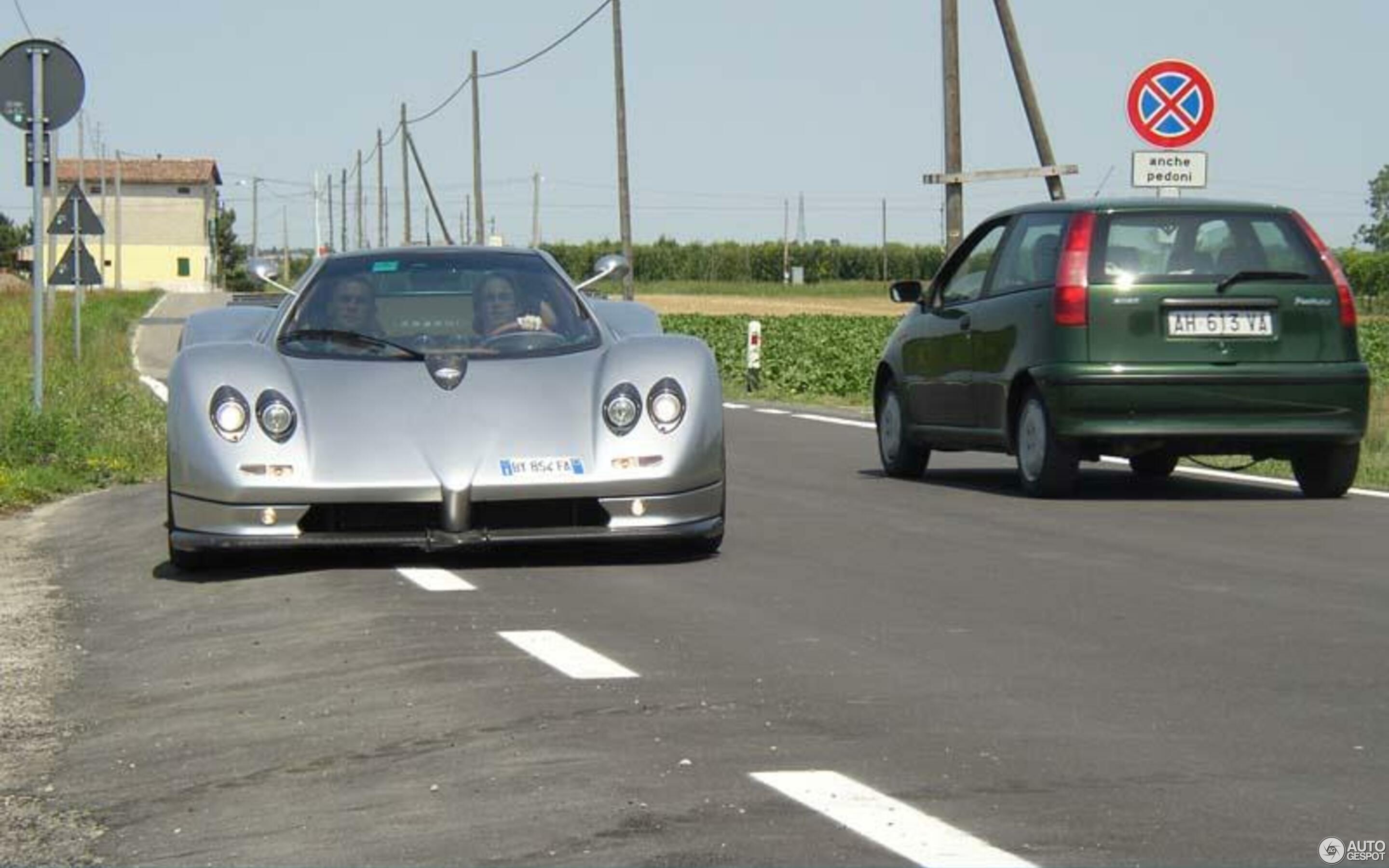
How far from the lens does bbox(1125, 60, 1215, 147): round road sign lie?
18.2 metres

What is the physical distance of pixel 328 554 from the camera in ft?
32.7

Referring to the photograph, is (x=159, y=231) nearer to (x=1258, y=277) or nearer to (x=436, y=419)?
(x=1258, y=277)

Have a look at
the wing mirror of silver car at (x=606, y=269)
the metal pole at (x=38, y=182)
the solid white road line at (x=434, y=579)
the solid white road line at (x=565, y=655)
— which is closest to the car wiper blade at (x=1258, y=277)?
the wing mirror of silver car at (x=606, y=269)

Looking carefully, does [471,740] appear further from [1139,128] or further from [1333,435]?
[1139,128]

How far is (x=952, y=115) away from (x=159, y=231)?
486 feet

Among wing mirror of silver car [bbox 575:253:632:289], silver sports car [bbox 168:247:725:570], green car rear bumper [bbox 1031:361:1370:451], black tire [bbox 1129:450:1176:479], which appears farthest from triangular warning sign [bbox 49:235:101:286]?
silver sports car [bbox 168:247:725:570]

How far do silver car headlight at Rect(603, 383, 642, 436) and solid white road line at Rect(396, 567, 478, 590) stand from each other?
0.82 metres

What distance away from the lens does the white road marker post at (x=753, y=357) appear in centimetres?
3091

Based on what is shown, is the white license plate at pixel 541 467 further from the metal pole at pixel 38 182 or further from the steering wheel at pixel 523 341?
the metal pole at pixel 38 182

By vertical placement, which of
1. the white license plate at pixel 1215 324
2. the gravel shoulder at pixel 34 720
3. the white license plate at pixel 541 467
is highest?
the white license plate at pixel 1215 324

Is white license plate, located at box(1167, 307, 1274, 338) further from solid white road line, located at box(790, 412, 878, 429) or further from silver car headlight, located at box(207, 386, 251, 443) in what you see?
solid white road line, located at box(790, 412, 878, 429)

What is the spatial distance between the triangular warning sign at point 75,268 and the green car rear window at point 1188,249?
22917 mm

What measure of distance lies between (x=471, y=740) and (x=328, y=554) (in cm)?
427

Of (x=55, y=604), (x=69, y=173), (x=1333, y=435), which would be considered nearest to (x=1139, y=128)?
(x=1333, y=435)
